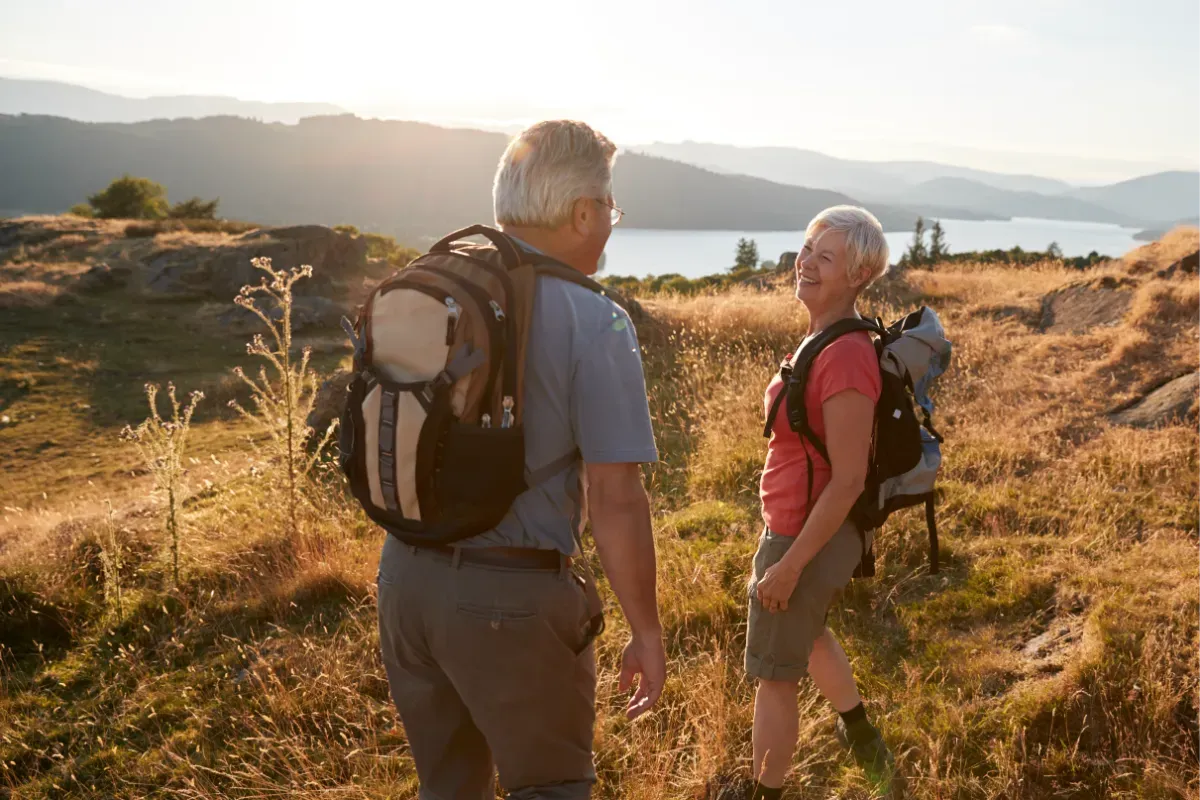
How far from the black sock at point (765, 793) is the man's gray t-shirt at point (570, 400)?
1427mm

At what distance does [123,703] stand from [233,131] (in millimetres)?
216383

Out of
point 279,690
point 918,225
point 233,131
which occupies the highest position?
point 233,131

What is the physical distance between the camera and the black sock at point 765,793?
2.50 m

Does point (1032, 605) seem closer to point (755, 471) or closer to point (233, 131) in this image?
point (755, 471)

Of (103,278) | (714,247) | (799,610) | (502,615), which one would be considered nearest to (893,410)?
(799,610)

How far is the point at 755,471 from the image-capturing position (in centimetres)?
577

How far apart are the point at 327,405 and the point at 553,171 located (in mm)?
6618

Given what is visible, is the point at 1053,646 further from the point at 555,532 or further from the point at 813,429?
the point at 555,532

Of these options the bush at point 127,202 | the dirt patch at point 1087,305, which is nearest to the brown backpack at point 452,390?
the dirt patch at point 1087,305

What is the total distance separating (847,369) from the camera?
2018 mm

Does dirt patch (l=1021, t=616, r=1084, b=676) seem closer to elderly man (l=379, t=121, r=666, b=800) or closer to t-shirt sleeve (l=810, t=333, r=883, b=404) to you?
t-shirt sleeve (l=810, t=333, r=883, b=404)

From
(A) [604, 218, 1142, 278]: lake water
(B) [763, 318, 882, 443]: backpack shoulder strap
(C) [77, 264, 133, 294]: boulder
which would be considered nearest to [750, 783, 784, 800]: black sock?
(B) [763, 318, 882, 443]: backpack shoulder strap

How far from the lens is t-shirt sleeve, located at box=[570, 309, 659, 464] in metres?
1.54

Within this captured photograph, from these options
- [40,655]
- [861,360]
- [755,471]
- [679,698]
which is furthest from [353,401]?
[755,471]
